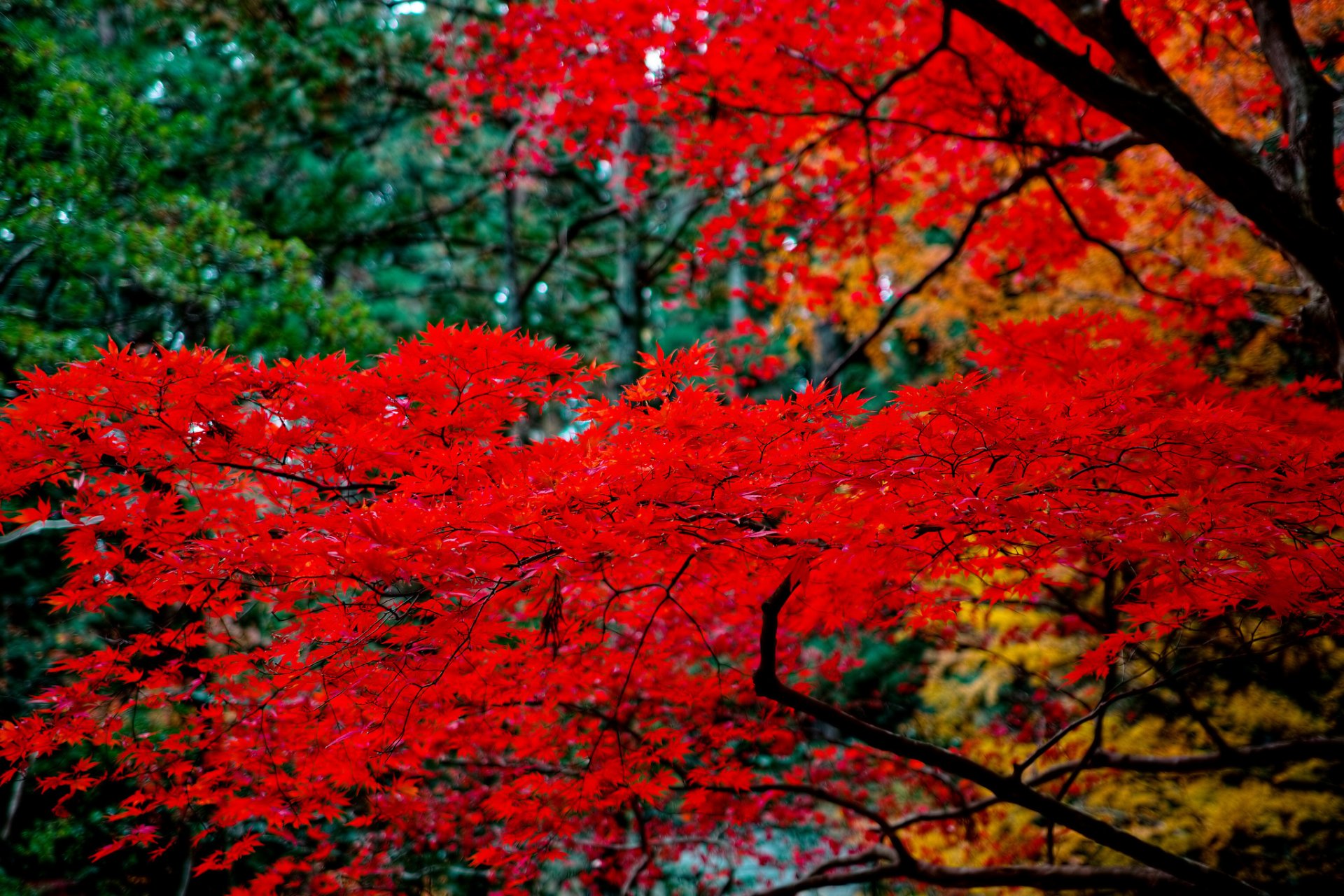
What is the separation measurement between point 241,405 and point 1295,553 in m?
3.43

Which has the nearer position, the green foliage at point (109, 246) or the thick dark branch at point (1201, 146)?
the thick dark branch at point (1201, 146)

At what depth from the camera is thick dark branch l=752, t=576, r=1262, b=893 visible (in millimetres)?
2992

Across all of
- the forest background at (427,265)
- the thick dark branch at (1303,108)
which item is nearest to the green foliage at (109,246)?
the forest background at (427,265)

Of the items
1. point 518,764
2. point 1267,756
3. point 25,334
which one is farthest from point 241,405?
point 1267,756

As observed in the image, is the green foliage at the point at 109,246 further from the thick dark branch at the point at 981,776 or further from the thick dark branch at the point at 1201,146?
the thick dark branch at the point at 1201,146

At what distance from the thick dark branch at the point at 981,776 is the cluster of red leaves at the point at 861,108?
330cm

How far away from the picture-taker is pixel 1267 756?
151 inches

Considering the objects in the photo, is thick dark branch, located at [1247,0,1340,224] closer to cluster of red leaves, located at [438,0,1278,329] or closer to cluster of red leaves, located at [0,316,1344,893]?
cluster of red leaves, located at [0,316,1344,893]

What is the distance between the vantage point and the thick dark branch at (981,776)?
9.82 ft

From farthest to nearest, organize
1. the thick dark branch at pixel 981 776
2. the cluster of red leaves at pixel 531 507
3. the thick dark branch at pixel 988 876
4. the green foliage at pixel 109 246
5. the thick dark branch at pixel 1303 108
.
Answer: the green foliage at pixel 109 246 → the thick dark branch at pixel 988 876 → the thick dark branch at pixel 1303 108 → the thick dark branch at pixel 981 776 → the cluster of red leaves at pixel 531 507

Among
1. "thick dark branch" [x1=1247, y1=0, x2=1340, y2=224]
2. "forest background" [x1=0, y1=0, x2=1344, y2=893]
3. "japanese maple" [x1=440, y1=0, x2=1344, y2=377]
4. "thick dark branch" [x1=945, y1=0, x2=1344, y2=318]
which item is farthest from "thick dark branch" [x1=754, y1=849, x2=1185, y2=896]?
"thick dark branch" [x1=1247, y1=0, x2=1340, y2=224]

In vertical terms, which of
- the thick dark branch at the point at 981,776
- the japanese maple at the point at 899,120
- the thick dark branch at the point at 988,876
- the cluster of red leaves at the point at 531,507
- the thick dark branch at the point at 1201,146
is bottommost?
the thick dark branch at the point at 988,876

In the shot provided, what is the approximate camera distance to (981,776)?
10.5 feet

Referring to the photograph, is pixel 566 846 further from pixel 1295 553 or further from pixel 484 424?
pixel 1295 553
